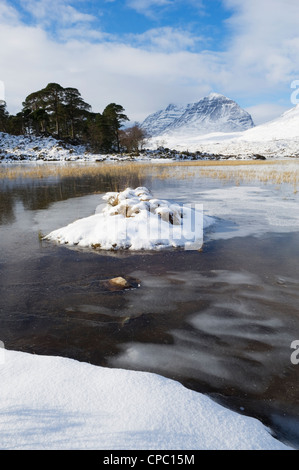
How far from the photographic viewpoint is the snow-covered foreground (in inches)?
69.4

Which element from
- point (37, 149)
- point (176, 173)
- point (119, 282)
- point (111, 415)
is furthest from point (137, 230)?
point (37, 149)

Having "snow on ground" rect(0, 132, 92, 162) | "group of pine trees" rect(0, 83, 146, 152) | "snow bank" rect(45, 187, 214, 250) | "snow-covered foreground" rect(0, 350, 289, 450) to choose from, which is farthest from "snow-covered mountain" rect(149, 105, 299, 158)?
"snow-covered foreground" rect(0, 350, 289, 450)

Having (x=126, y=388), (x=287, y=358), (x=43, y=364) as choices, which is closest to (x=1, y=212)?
(x=43, y=364)

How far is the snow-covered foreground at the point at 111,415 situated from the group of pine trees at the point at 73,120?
59569 millimetres

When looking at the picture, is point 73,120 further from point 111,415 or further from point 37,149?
point 111,415

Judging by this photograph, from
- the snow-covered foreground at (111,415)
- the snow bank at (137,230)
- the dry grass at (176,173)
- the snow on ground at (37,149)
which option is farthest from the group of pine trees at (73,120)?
the snow-covered foreground at (111,415)

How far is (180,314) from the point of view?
12.3 ft

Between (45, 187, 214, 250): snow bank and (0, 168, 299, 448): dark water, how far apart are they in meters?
0.47

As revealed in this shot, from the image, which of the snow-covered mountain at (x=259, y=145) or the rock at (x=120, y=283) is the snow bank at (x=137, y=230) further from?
the snow-covered mountain at (x=259, y=145)

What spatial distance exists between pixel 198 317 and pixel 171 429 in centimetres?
190

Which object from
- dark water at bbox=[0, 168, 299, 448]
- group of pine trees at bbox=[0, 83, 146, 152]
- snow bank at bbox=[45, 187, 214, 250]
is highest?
group of pine trees at bbox=[0, 83, 146, 152]

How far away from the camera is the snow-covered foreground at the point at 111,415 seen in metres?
1.76

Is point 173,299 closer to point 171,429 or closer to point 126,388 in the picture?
point 126,388

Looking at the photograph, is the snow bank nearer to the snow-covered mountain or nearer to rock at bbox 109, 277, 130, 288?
rock at bbox 109, 277, 130, 288
